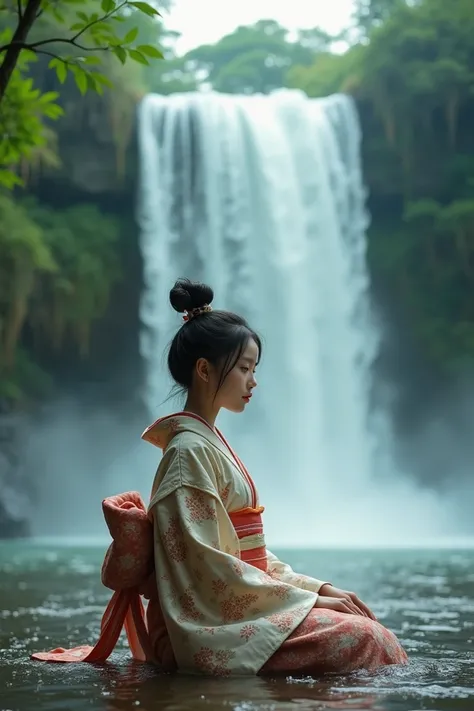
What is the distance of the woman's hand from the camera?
3322 millimetres

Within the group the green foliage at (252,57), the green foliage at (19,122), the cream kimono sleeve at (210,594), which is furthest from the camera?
the green foliage at (252,57)

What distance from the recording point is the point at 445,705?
2801 millimetres

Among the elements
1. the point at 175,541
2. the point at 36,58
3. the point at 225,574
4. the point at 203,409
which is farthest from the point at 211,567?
the point at 36,58

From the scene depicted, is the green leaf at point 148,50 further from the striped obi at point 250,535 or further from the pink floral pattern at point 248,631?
the pink floral pattern at point 248,631

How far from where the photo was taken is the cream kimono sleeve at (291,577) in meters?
3.46

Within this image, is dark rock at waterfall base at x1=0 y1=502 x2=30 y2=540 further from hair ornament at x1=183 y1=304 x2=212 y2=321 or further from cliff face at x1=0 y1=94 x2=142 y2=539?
hair ornament at x1=183 y1=304 x2=212 y2=321

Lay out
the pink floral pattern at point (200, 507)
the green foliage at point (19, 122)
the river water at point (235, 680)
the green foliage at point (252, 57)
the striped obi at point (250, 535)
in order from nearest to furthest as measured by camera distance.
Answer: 1. the river water at point (235, 680)
2. the pink floral pattern at point (200, 507)
3. the striped obi at point (250, 535)
4. the green foliage at point (19, 122)
5. the green foliage at point (252, 57)

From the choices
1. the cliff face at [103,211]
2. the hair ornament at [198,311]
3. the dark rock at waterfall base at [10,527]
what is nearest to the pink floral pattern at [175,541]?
the hair ornament at [198,311]

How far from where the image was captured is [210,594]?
322 cm

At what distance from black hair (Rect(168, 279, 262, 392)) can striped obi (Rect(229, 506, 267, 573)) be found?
0.45 metres

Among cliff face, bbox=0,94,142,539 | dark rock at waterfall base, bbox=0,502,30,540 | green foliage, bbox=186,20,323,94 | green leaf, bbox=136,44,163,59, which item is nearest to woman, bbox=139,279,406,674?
green leaf, bbox=136,44,163,59

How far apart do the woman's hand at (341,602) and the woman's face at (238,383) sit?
693 millimetres

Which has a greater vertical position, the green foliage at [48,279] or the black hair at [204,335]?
the green foliage at [48,279]

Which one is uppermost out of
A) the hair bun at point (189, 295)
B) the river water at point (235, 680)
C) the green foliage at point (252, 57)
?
→ the green foliage at point (252, 57)
